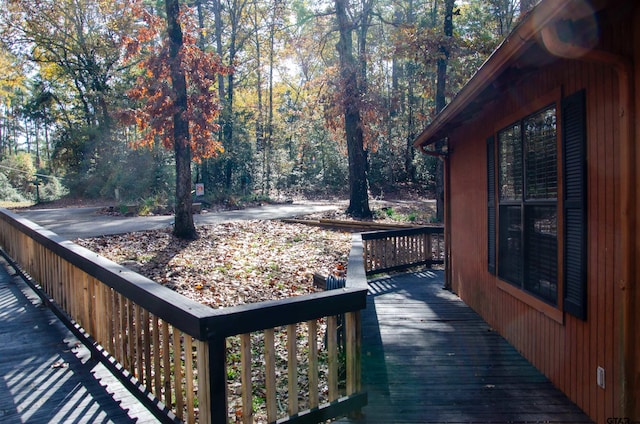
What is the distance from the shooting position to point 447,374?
13.0 ft

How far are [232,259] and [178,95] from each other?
453 cm

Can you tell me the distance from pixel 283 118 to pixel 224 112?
1223 cm

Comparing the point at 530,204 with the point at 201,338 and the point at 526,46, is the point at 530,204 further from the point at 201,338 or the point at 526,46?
the point at 201,338

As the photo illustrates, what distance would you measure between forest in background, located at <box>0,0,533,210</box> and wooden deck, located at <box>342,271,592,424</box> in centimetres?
1021

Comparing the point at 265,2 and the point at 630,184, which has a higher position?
the point at 265,2

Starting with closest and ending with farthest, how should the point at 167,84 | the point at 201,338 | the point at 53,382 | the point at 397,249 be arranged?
the point at 201,338 → the point at 53,382 → the point at 397,249 → the point at 167,84

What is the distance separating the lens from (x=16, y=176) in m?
35.8

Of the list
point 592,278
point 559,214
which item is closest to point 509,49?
point 559,214

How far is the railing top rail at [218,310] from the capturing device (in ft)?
7.29

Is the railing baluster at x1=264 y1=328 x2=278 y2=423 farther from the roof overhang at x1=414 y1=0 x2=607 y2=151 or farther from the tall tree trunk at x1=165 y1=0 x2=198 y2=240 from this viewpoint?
the tall tree trunk at x1=165 y1=0 x2=198 y2=240

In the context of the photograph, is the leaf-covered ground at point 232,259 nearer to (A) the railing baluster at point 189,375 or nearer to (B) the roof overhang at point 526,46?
(A) the railing baluster at point 189,375

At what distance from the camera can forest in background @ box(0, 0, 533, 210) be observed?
55.0 ft

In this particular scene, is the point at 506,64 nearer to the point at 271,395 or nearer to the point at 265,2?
the point at 271,395

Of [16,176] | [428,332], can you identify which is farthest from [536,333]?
[16,176]
